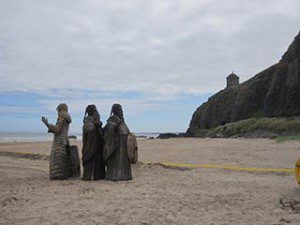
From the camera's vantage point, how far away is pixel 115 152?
1234 centimetres

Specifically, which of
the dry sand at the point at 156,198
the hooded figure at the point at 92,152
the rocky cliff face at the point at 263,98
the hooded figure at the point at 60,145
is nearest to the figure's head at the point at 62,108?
the hooded figure at the point at 60,145

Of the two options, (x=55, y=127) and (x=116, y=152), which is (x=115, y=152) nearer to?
(x=116, y=152)

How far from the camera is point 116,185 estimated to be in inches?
443

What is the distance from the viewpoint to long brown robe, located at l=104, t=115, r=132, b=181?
1225 cm

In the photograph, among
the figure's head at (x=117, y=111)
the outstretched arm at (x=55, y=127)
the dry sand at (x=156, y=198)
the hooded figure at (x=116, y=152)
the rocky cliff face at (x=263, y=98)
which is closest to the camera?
the dry sand at (x=156, y=198)

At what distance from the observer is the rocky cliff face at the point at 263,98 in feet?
136

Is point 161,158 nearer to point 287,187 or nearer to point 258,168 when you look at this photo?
point 258,168

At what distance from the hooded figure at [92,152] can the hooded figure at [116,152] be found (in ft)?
0.68

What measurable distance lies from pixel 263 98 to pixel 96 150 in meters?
38.8

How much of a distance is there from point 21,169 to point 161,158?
5.67 m

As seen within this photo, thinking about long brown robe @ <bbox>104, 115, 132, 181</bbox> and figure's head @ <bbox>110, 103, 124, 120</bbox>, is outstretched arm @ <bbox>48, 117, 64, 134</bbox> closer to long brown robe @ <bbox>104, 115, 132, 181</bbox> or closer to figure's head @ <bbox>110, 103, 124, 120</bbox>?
long brown robe @ <bbox>104, 115, 132, 181</bbox>

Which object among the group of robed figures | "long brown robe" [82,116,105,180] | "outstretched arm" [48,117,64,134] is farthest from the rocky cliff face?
"outstretched arm" [48,117,64,134]

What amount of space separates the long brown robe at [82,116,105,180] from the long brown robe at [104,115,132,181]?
0.67ft

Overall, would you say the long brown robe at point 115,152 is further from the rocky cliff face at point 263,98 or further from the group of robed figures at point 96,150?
the rocky cliff face at point 263,98
